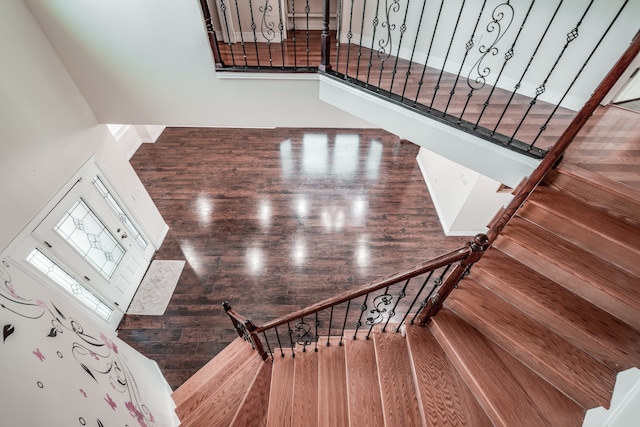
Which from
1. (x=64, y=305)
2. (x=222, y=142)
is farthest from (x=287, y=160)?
(x=64, y=305)

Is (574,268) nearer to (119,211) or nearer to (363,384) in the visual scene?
(363,384)

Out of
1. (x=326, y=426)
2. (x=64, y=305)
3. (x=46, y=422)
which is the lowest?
(x=326, y=426)

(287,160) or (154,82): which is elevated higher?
(154,82)

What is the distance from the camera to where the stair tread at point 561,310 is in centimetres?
176

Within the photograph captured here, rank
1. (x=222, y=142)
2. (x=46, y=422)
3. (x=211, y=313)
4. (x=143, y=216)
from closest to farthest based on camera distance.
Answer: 1. (x=46, y=422)
2. (x=211, y=313)
3. (x=143, y=216)
4. (x=222, y=142)

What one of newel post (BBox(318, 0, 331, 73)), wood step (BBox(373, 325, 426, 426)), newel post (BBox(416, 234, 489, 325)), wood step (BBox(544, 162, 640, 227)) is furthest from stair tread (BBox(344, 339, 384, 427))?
newel post (BBox(318, 0, 331, 73))

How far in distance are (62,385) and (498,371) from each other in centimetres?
273

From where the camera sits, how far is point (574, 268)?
1949mm

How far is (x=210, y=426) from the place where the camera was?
8.83 feet

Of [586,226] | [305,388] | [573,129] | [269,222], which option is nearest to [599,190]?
[586,226]

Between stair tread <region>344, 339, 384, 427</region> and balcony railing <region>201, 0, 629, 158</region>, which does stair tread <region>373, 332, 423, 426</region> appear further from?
balcony railing <region>201, 0, 629, 158</region>

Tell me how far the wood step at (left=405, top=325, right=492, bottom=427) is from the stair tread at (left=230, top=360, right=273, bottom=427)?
153 centimetres

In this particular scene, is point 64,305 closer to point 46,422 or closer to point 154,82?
point 46,422

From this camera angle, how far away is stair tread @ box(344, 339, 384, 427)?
2174mm
